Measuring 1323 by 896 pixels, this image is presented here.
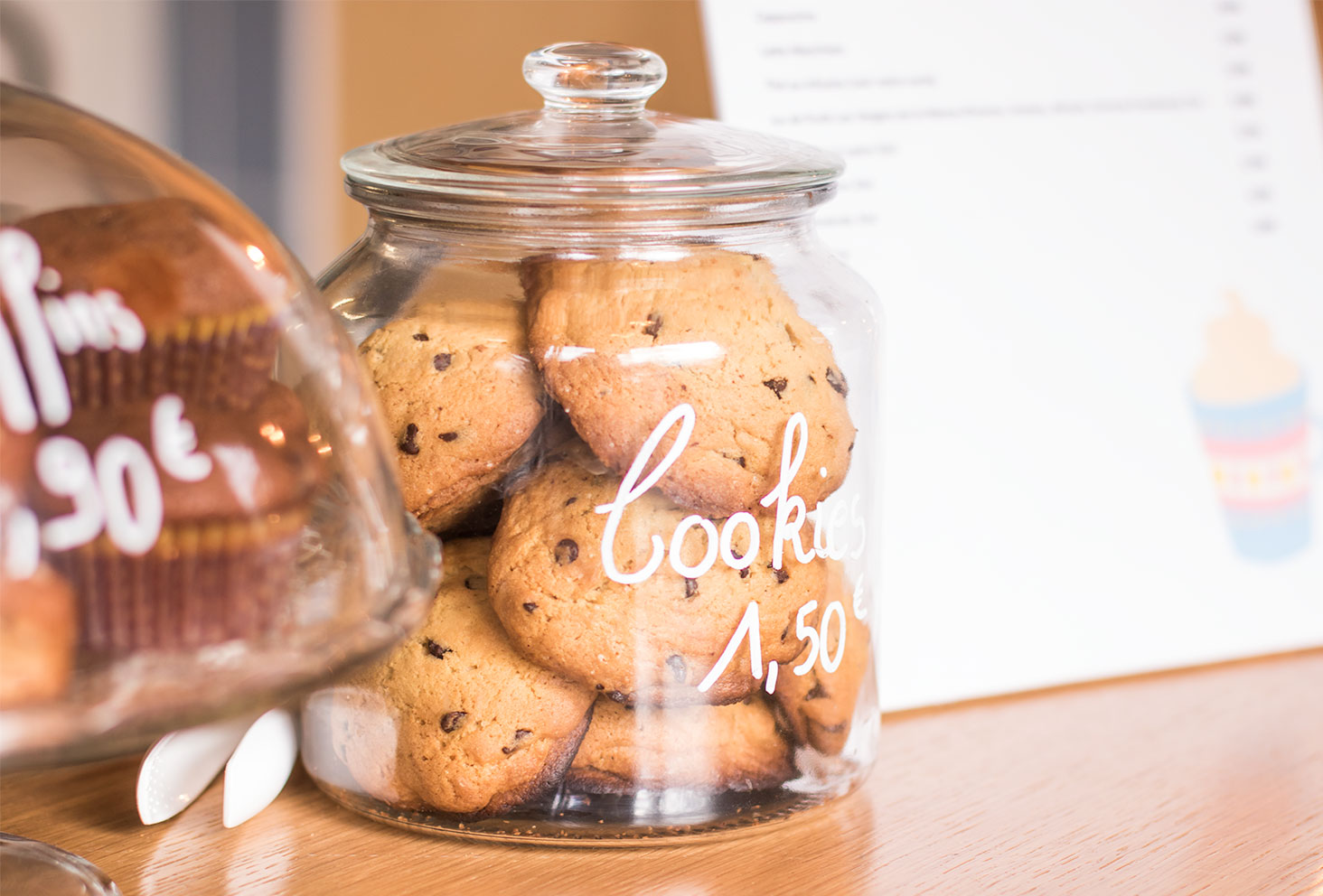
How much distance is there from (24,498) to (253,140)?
73.4 inches

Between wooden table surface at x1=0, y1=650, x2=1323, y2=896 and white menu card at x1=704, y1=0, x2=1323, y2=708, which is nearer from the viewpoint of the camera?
wooden table surface at x1=0, y1=650, x2=1323, y2=896

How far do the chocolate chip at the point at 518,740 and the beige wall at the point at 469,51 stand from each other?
0.65m

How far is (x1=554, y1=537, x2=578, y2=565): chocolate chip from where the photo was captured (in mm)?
559

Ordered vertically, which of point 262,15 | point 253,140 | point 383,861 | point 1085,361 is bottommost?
point 383,861

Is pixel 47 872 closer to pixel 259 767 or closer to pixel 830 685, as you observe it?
pixel 259 767

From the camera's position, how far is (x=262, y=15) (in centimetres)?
207

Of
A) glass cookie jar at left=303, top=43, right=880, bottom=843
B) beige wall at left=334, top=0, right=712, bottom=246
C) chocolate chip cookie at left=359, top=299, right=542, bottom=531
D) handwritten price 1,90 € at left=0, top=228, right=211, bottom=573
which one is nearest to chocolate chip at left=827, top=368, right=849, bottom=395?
glass cookie jar at left=303, top=43, right=880, bottom=843

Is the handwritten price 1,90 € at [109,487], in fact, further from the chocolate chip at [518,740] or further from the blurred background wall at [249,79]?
the blurred background wall at [249,79]

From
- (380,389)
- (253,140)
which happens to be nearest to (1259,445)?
(380,389)

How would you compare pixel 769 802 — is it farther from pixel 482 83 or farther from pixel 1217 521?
pixel 482 83

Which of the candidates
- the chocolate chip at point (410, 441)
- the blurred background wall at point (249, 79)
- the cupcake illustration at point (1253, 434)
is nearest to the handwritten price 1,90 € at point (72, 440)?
the chocolate chip at point (410, 441)

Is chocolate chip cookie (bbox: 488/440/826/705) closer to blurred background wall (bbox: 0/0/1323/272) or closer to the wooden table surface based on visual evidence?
the wooden table surface

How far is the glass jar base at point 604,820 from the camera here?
1.94 ft

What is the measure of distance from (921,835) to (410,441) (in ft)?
1.01
